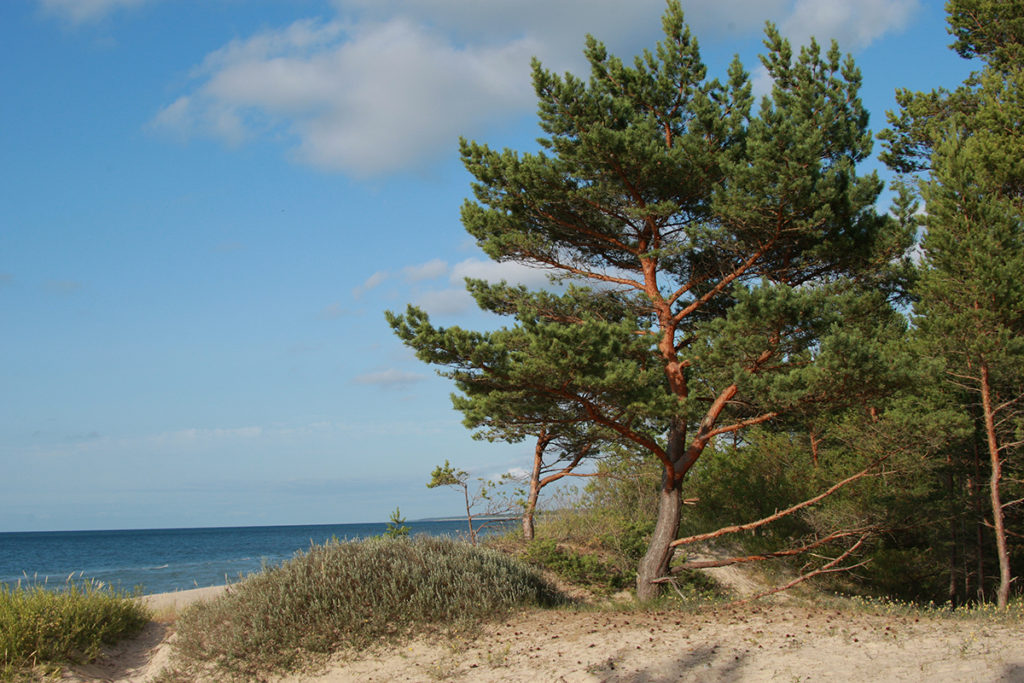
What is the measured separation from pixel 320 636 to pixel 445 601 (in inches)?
61.6

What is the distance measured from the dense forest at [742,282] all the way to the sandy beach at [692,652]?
58.7 inches

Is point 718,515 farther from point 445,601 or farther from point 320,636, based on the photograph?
point 320,636

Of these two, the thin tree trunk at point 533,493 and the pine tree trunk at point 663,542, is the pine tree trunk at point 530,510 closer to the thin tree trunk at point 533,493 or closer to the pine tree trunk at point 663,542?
the thin tree trunk at point 533,493

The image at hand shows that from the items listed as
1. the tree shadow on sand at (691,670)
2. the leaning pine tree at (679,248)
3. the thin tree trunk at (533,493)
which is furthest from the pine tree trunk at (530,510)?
the tree shadow on sand at (691,670)

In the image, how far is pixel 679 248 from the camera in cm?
1045

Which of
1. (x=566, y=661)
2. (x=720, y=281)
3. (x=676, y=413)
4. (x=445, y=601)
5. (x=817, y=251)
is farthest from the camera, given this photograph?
(x=720, y=281)

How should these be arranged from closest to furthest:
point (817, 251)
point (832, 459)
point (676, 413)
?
point (676, 413) < point (817, 251) < point (832, 459)

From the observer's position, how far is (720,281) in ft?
37.0

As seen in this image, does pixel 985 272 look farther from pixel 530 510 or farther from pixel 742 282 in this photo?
pixel 530 510

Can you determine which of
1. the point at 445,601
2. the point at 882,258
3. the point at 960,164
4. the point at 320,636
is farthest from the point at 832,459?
the point at 320,636

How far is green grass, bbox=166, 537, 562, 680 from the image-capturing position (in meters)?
7.89

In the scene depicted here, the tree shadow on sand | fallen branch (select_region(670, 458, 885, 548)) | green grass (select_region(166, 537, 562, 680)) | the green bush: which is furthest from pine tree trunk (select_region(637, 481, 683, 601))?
the tree shadow on sand

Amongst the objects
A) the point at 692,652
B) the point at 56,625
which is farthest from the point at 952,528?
A: the point at 56,625

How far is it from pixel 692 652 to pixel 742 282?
5.45m
